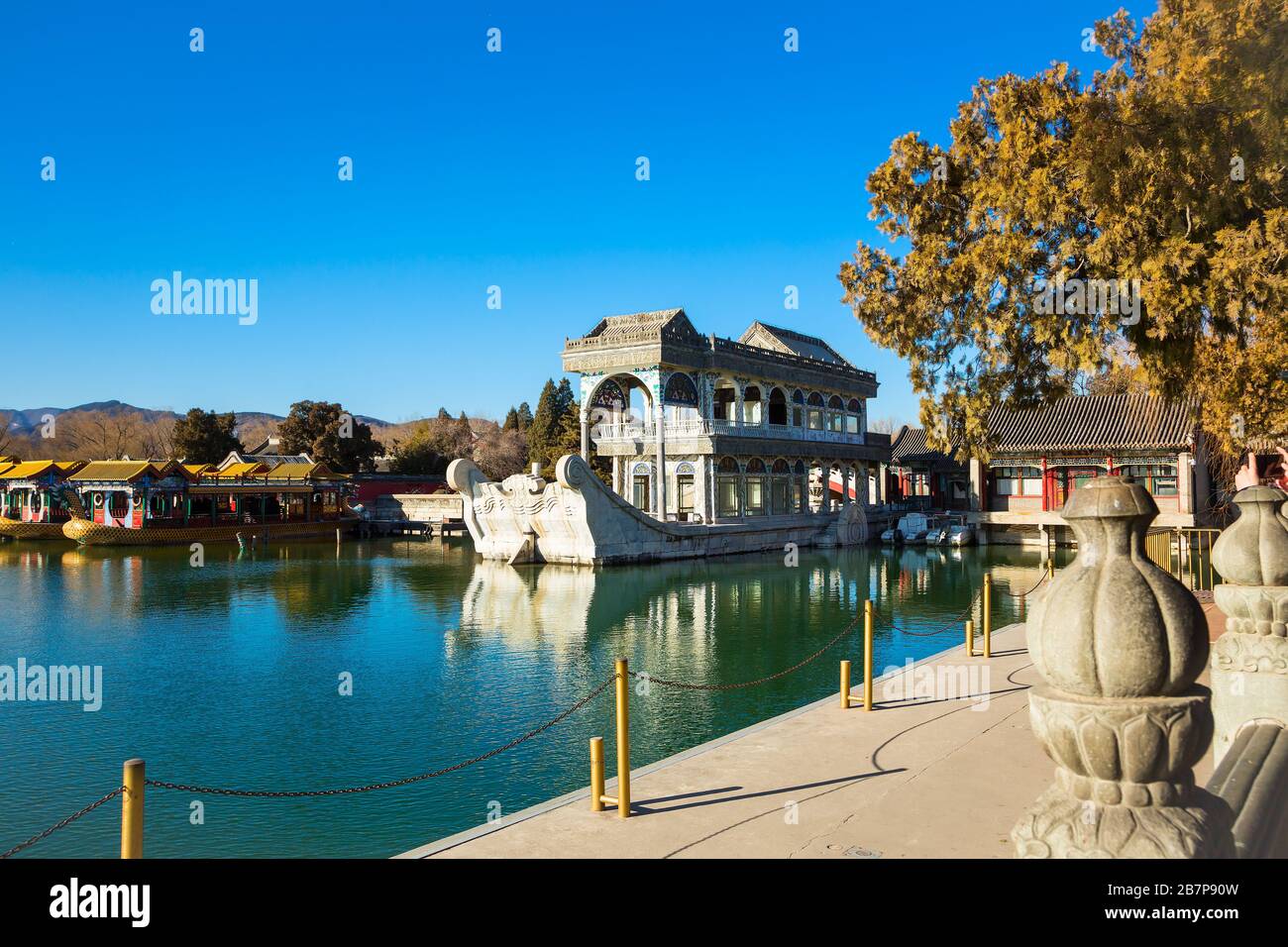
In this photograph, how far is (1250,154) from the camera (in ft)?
35.3

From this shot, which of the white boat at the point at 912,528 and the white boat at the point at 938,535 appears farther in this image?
the white boat at the point at 912,528

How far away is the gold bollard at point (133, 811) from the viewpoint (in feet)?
14.9

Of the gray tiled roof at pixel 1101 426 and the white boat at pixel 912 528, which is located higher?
the gray tiled roof at pixel 1101 426

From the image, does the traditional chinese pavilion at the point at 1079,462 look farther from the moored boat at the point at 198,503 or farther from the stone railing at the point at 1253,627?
the moored boat at the point at 198,503

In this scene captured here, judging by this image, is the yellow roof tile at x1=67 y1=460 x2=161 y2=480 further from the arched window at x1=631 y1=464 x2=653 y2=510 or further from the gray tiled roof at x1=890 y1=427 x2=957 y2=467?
the gray tiled roof at x1=890 y1=427 x2=957 y2=467

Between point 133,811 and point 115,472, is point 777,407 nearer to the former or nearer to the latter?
point 115,472

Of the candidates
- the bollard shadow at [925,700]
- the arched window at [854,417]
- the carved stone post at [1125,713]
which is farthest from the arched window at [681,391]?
the carved stone post at [1125,713]

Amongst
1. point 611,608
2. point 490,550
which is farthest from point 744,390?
point 611,608

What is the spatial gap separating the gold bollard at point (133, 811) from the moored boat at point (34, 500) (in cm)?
4804

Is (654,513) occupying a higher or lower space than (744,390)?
lower

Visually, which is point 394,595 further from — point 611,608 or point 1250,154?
point 1250,154

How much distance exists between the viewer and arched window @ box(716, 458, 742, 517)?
3909 cm
